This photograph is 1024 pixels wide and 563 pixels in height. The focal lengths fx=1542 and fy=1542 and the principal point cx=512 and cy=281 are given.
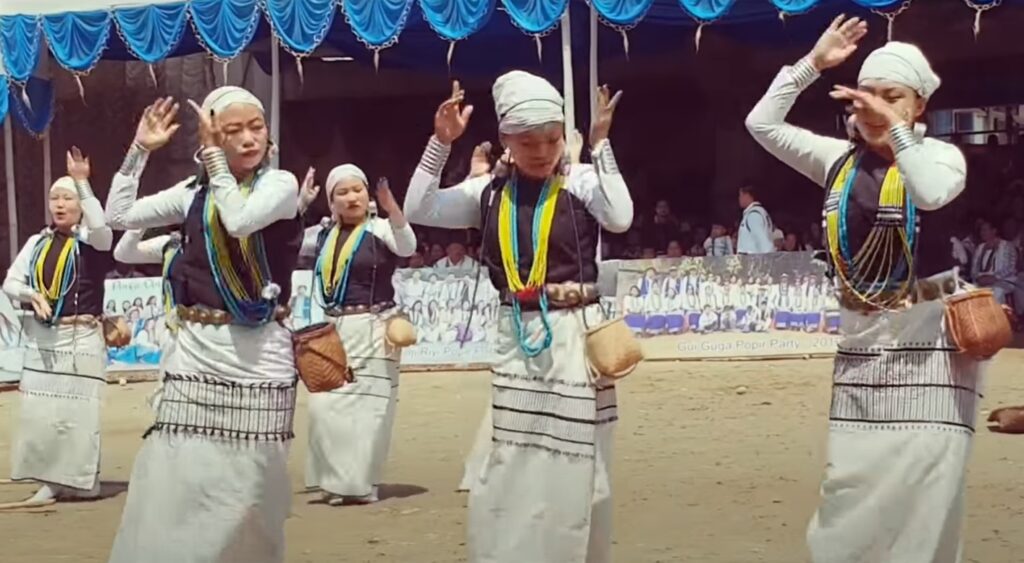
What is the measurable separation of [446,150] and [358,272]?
3544 mm

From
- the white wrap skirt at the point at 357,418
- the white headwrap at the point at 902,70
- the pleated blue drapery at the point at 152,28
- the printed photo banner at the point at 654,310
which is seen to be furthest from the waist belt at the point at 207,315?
the pleated blue drapery at the point at 152,28

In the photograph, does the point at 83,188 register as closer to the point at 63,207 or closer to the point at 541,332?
the point at 63,207

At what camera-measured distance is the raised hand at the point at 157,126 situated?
5.71m

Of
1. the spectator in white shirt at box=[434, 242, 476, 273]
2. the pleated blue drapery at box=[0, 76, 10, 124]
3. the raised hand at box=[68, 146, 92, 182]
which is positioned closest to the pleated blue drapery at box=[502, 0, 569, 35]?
the spectator in white shirt at box=[434, 242, 476, 273]

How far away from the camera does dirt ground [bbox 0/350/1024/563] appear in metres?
7.29

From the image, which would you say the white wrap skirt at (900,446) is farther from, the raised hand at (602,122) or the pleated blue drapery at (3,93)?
the pleated blue drapery at (3,93)

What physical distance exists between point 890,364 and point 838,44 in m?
1.12

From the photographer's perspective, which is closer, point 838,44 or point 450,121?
point 838,44

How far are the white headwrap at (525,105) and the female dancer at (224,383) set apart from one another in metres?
0.79

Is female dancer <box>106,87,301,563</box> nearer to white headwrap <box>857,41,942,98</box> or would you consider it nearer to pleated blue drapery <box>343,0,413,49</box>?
white headwrap <box>857,41,942,98</box>

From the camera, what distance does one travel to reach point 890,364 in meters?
5.20

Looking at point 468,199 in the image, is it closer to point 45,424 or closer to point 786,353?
point 45,424

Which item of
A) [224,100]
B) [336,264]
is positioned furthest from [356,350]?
[224,100]

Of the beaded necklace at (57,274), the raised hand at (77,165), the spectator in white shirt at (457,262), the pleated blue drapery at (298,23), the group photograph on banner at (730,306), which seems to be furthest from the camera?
the pleated blue drapery at (298,23)
